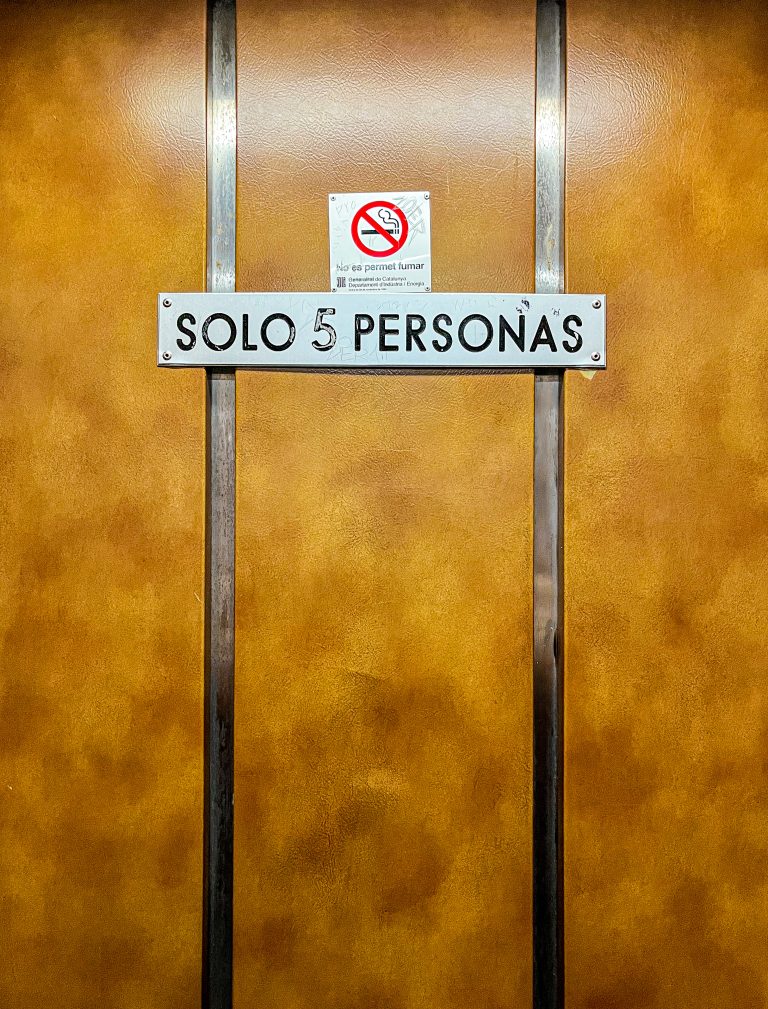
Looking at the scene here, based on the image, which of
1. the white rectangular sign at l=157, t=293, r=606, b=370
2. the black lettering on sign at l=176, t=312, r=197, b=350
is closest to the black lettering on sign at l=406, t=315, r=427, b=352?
the white rectangular sign at l=157, t=293, r=606, b=370

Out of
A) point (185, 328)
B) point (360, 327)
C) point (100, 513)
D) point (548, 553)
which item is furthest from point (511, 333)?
point (100, 513)

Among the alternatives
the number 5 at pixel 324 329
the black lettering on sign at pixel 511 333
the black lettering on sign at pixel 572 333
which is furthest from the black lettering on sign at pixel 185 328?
the black lettering on sign at pixel 572 333

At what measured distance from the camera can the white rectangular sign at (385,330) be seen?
1.67 metres

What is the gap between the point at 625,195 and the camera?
66.8 inches

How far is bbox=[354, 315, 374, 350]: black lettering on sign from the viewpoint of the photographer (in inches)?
66.2

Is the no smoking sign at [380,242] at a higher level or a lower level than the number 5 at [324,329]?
higher

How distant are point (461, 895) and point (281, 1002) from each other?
19.2 inches

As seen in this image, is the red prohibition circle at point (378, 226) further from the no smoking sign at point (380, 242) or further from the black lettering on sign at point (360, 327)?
the black lettering on sign at point (360, 327)

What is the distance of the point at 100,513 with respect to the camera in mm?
1712

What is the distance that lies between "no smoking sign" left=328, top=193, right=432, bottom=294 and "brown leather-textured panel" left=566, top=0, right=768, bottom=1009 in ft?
1.17

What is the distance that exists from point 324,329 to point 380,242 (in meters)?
0.25

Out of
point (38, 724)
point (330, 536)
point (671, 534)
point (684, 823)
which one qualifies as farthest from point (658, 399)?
point (38, 724)

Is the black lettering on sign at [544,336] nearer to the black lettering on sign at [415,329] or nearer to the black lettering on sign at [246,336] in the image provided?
the black lettering on sign at [415,329]

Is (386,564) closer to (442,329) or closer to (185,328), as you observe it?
(442,329)
